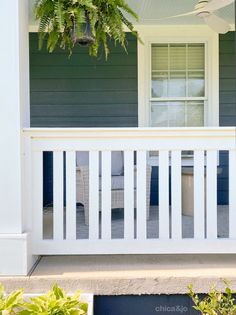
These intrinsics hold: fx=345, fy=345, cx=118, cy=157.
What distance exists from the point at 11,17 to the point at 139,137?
1.12 metres

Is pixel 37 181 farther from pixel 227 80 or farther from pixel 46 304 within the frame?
pixel 227 80

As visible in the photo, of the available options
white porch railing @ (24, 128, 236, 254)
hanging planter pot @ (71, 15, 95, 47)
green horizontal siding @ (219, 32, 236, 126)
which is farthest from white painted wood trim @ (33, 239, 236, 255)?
green horizontal siding @ (219, 32, 236, 126)

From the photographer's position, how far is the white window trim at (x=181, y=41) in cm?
451

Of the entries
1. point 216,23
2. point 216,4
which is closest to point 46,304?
point 216,4

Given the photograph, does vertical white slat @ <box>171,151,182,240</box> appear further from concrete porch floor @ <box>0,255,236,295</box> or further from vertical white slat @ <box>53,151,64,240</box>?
vertical white slat @ <box>53,151,64,240</box>

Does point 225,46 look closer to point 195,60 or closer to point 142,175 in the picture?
point 195,60

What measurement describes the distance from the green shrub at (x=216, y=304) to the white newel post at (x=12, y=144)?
1.05 m

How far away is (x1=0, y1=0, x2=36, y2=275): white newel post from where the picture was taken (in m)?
2.14

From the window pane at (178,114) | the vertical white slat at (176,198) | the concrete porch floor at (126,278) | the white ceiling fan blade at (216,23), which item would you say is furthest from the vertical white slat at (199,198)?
the window pane at (178,114)

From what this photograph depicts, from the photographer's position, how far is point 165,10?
4.05 m

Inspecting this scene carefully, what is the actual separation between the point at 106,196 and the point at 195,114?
2632 millimetres

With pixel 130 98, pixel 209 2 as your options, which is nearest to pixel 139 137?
pixel 209 2

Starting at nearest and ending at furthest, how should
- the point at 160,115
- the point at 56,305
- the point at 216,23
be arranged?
the point at 56,305
the point at 216,23
the point at 160,115

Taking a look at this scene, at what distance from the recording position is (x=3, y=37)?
2.14 meters
